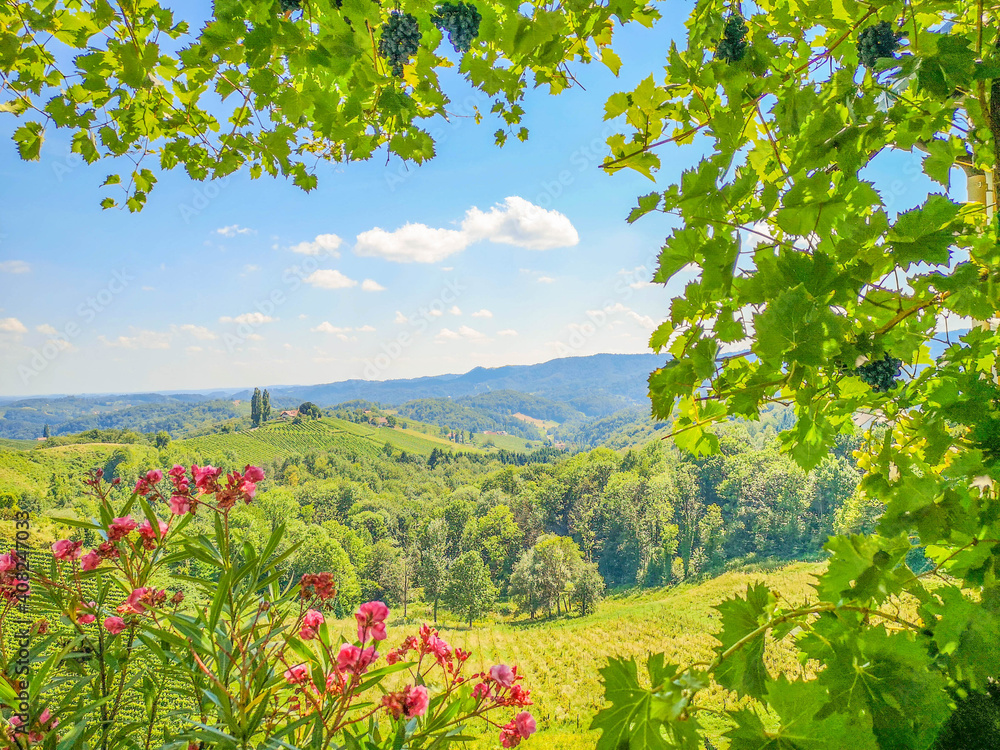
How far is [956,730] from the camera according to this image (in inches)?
36.4

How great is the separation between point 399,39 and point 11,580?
1725 mm

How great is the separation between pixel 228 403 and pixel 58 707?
15251 centimetres

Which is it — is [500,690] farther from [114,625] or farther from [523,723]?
[114,625]

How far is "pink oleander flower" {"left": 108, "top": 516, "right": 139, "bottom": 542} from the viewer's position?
1.29m

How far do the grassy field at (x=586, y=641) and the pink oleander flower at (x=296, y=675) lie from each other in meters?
11.2

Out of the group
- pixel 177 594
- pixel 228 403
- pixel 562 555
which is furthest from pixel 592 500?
pixel 228 403

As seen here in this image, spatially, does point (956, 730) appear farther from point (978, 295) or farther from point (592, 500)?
point (592, 500)

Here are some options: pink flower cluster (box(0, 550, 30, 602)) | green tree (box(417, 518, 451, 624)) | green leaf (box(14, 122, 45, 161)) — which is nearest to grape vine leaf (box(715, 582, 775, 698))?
pink flower cluster (box(0, 550, 30, 602))

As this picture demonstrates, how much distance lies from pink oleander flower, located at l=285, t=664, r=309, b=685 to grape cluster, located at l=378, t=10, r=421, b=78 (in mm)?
1478

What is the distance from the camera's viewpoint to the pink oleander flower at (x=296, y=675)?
1.23 m

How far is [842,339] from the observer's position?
0.62 metres

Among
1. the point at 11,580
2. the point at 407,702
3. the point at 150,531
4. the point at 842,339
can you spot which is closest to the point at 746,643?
the point at 842,339

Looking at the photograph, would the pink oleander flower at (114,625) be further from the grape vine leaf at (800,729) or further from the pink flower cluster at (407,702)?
the grape vine leaf at (800,729)

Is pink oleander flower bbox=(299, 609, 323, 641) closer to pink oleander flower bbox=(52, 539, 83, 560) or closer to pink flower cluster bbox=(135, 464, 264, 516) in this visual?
pink flower cluster bbox=(135, 464, 264, 516)
